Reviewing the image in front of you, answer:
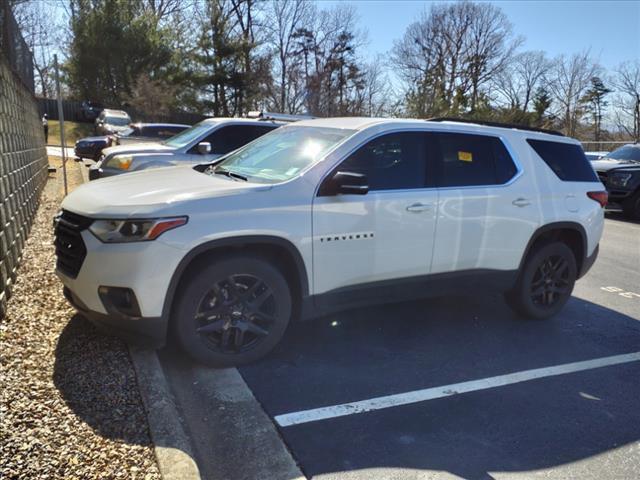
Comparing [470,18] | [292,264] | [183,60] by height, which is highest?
[470,18]

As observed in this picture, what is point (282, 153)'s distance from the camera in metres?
4.48

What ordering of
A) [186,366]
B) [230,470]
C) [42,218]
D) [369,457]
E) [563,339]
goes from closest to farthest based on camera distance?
[230,470], [369,457], [186,366], [563,339], [42,218]

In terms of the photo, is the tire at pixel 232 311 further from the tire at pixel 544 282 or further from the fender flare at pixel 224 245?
the tire at pixel 544 282

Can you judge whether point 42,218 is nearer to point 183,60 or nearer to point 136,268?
point 136,268

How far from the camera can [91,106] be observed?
35.8m

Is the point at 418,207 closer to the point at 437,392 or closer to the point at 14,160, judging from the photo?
the point at 437,392

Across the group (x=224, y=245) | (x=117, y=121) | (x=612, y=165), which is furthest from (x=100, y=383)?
(x=117, y=121)

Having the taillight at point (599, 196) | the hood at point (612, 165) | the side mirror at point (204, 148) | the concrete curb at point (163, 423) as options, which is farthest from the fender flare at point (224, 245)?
the hood at point (612, 165)

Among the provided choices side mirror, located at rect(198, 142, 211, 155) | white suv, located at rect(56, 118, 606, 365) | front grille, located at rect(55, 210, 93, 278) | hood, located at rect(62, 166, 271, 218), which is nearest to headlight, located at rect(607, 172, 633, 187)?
white suv, located at rect(56, 118, 606, 365)

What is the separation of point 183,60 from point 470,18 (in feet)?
81.3

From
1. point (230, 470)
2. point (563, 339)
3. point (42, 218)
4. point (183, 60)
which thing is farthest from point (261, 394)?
point (183, 60)

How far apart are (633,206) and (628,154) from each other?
Answer: 8.58ft

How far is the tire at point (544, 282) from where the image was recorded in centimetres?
512

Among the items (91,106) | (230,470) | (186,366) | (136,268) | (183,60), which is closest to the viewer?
(230,470)
